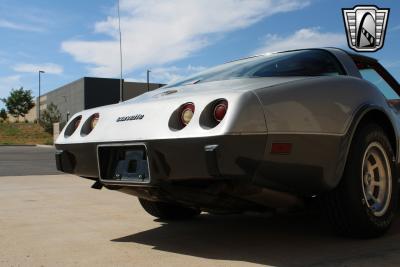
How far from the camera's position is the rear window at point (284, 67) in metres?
3.48

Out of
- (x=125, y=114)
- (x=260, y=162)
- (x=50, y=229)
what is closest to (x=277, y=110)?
(x=260, y=162)

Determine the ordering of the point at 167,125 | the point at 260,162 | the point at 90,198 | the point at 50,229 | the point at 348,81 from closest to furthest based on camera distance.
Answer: the point at 260,162 < the point at 167,125 < the point at 348,81 < the point at 50,229 < the point at 90,198

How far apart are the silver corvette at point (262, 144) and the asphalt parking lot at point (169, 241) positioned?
26cm

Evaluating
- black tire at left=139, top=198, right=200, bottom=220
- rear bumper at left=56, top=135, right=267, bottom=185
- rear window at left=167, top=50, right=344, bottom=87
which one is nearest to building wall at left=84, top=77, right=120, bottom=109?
black tire at left=139, top=198, right=200, bottom=220

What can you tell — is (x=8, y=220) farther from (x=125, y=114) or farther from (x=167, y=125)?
(x=167, y=125)

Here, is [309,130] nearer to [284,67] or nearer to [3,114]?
[284,67]

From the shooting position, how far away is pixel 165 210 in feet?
14.5

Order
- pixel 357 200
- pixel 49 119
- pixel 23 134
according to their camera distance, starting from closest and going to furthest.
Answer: pixel 357 200 < pixel 23 134 < pixel 49 119

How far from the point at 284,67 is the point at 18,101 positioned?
63.7m

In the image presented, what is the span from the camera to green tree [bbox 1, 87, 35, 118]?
62.2m

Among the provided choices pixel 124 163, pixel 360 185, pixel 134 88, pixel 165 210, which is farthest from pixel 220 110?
pixel 134 88

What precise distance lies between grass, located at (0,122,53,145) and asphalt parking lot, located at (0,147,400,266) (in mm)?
38690

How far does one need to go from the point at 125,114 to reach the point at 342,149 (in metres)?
1.41

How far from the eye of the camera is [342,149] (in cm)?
318
